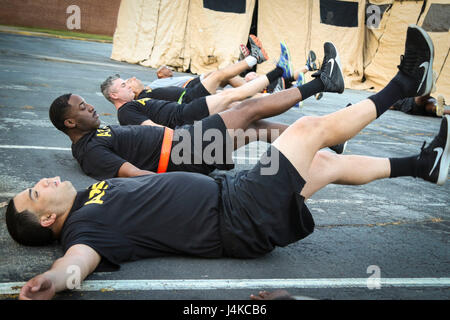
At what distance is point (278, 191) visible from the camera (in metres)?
2.42

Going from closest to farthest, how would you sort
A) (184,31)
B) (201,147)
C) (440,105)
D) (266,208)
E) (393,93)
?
(266,208)
(393,93)
(201,147)
(440,105)
(184,31)

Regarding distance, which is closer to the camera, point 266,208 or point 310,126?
point 266,208

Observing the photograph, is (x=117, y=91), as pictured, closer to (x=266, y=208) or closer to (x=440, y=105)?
(x=266, y=208)

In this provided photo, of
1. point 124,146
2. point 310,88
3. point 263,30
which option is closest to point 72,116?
point 124,146

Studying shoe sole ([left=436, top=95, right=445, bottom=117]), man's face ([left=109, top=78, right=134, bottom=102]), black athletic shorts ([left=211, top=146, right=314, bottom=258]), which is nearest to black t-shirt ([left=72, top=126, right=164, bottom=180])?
man's face ([left=109, top=78, right=134, bottom=102])

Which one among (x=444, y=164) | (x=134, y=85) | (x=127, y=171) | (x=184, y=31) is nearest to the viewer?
(x=444, y=164)

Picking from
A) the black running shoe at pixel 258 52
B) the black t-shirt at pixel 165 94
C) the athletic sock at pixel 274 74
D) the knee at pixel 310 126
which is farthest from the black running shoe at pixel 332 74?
the black t-shirt at pixel 165 94

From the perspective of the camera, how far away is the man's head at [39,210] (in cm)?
246

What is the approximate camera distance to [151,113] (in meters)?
4.82

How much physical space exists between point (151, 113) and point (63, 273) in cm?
301

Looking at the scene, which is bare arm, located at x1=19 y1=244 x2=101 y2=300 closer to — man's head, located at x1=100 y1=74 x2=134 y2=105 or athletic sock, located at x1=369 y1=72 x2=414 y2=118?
athletic sock, located at x1=369 y1=72 x2=414 y2=118

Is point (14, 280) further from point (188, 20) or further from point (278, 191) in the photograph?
Answer: point (188, 20)

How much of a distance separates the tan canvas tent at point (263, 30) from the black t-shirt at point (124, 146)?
37.3 feet

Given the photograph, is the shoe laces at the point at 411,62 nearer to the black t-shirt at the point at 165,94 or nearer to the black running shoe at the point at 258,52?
the black running shoe at the point at 258,52
